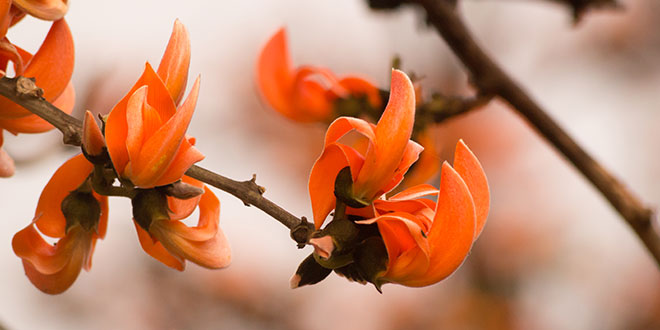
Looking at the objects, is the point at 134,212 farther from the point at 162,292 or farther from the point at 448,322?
the point at 448,322

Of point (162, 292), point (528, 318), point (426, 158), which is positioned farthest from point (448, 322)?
point (426, 158)

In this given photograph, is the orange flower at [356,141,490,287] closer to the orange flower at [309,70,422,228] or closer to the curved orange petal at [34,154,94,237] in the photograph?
the orange flower at [309,70,422,228]

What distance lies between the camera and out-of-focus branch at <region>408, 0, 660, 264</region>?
0.62 m

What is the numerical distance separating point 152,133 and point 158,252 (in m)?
0.09

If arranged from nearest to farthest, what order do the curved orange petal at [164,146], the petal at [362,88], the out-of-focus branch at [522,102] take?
the curved orange petal at [164,146] → the out-of-focus branch at [522,102] → the petal at [362,88]

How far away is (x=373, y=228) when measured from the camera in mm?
322

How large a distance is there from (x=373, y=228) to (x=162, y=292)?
1497 mm

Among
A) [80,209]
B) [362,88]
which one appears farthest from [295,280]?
[362,88]

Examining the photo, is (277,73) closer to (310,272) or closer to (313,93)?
(313,93)

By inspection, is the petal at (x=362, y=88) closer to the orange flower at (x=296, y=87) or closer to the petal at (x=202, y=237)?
the orange flower at (x=296, y=87)

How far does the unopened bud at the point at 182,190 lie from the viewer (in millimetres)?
302

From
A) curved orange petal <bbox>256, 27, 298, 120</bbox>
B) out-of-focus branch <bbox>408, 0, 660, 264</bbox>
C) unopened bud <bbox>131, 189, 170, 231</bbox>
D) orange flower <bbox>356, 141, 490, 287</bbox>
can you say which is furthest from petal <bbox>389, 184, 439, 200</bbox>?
curved orange petal <bbox>256, 27, 298, 120</bbox>

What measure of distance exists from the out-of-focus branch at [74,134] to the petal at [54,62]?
49 millimetres

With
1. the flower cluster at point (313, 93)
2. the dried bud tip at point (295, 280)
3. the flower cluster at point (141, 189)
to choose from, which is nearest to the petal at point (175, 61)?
the flower cluster at point (141, 189)
